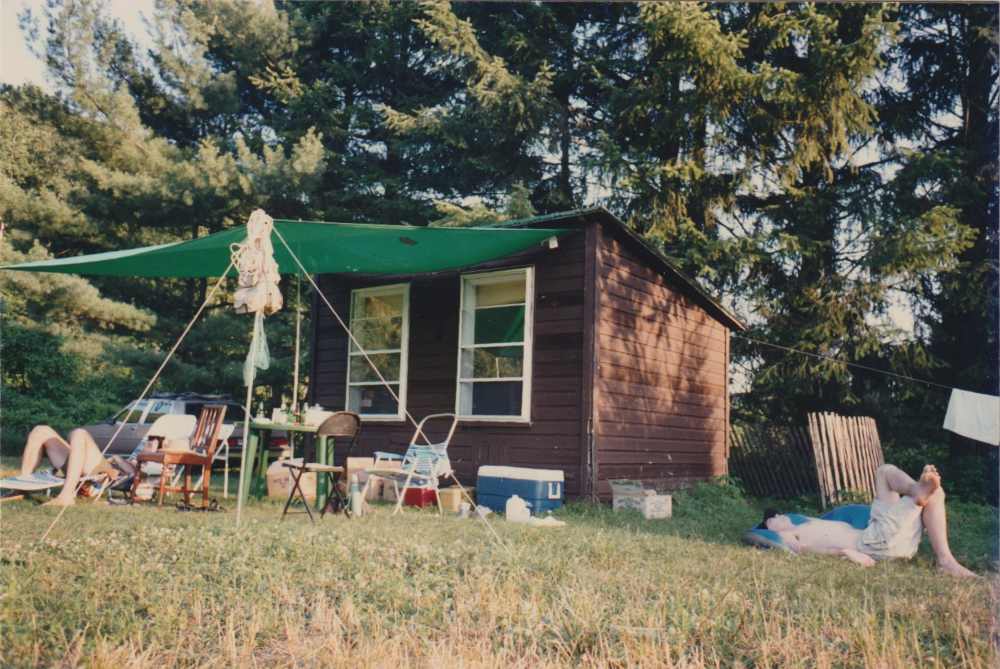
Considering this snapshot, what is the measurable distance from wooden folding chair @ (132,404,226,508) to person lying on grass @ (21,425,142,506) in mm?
337

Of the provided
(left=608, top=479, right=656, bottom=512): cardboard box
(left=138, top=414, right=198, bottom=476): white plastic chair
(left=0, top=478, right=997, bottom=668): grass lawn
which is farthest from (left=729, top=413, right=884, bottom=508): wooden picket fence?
(left=138, top=414, right=198, bottom=476): white plastic chair

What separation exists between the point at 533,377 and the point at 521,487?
1.21 metres

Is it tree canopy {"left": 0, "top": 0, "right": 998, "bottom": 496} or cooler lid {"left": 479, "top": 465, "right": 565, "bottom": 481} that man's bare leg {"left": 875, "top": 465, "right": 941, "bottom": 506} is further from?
tree canopy {"left": 0, "top": 0, "right": 998, "bottom": 496}

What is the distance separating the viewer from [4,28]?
398cm

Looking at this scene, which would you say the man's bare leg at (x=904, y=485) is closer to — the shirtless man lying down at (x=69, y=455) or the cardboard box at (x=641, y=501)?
the cardboard box at (x=641, y=501)

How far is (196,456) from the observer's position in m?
6.64

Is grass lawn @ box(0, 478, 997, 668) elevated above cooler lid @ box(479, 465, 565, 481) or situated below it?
below

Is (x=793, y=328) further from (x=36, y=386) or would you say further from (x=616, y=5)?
(x=36, y=386)

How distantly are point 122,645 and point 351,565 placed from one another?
4.55ft

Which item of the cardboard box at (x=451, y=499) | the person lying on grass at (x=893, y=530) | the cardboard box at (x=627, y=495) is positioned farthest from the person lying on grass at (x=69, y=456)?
the person lying on grass at (x=893, y=530)

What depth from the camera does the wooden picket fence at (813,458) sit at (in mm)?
9070

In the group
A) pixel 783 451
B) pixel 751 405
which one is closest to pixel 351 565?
pixel 783 451

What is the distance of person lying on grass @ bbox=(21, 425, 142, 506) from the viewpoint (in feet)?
20.9

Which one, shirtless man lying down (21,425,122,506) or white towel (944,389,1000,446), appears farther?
white towel (944,389,1000,446)
